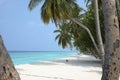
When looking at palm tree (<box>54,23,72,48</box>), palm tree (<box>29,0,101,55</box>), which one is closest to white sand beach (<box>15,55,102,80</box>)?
palm tree (<box>29,0,101,55</box>)

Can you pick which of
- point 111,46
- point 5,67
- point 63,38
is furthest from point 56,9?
point 63,38

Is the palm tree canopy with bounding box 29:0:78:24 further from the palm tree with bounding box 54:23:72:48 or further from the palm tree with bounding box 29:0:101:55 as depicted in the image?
the palm tree with bounding box 54:23:72:48

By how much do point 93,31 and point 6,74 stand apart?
26.3 meters

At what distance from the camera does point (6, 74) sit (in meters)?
3.04

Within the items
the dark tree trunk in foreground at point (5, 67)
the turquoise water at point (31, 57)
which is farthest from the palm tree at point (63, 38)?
the dark tree trunk in foreground at point (5, 67)

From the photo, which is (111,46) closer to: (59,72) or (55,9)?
(59,72)

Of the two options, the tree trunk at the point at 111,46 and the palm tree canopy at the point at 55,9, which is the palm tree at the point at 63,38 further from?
the tree trunk at the point at 111,46

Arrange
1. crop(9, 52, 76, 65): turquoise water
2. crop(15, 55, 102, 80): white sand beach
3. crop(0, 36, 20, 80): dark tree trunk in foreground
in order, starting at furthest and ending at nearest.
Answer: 1. crop(9, 52, 76, 65): turquoise water
2. crop(15, 55, 102, 80): white sand beach
3. crop(0, 36, 20, 80): dark tree trunk in foreground

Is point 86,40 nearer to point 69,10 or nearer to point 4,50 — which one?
point 69,10

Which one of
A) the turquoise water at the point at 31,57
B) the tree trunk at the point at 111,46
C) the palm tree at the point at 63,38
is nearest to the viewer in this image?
the tree trunk at the point at 111,46

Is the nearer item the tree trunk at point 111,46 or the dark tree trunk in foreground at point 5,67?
the dark tree trunk in foreground at point 5,67

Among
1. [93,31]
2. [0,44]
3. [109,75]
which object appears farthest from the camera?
[93,31]

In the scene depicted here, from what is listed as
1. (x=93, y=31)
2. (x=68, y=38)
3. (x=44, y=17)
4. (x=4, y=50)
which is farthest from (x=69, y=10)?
(x=68, y=38)

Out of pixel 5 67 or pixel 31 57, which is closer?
pixel 5 67
